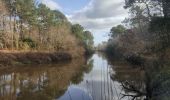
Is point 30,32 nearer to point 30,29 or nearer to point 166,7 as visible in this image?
point 30,29

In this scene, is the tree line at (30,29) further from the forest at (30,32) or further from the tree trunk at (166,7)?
the tree trunk at (166,7)

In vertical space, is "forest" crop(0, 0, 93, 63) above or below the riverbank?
above

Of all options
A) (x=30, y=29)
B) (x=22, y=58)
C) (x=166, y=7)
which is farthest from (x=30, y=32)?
(x=166, y=7)

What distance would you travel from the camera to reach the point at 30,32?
225ft

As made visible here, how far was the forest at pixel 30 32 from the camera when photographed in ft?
178

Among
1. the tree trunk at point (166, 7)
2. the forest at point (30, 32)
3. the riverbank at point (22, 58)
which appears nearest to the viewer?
the tree trunk at point (166, 7)

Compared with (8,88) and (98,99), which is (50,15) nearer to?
(8,88)

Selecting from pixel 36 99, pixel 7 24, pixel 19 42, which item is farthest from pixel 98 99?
pixel 19 42

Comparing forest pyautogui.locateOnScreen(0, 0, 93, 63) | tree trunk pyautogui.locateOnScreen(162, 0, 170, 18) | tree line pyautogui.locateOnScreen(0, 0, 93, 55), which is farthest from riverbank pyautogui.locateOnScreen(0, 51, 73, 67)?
tree trunk pyautogui.locateOnScreen(162, 0, 170, 18)

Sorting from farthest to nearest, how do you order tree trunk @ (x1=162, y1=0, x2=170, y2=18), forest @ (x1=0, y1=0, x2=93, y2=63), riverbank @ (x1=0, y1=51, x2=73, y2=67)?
forest @ (x1=0, y1=0, x2=93, y2=63) → riverbank @ (x1=0, y1=51, x2=73, y2=67) → tree trunk @ (x1=162, y1=0, x2=170, y2=18)

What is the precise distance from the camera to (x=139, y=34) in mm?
46312

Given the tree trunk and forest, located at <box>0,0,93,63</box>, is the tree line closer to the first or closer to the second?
forest, located at <box>0,0,93,63</box>

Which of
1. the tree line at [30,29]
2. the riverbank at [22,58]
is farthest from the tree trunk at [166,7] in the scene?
the tree line at [30,29]

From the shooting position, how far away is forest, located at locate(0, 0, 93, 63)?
5425cm
